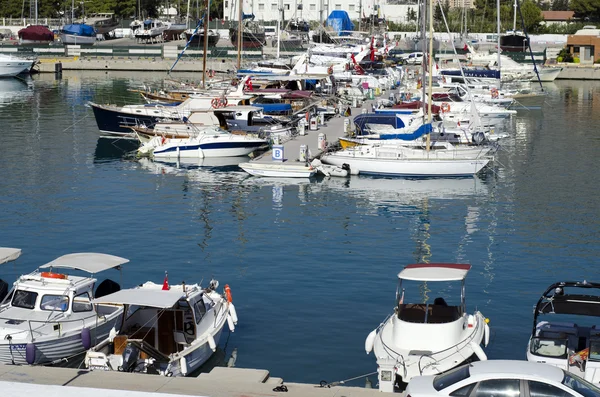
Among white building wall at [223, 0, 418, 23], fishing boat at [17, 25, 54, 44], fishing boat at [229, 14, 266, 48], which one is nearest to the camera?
fishing boat at [229, 14, 266, 48]

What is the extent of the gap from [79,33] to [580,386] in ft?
447

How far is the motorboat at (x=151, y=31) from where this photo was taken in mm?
141625

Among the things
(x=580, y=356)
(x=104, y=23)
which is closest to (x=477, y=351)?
(x=580, y=356)

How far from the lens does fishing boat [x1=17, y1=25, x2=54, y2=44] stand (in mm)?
144000

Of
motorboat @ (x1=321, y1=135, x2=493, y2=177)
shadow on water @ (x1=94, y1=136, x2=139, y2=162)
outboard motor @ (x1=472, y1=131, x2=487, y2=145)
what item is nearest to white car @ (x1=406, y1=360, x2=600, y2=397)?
motorboat @ (x1=321, y1=135, x2=493, y2=177)

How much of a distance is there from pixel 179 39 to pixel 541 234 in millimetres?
112549

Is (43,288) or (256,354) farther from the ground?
(43,288)

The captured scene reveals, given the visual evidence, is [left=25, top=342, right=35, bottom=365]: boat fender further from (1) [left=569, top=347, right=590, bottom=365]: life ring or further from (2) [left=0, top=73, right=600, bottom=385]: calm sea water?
(1) [left=569, top=347, right=590, bottom=365]: life ring

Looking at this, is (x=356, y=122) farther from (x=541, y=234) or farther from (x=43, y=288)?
(x=43, y=288)

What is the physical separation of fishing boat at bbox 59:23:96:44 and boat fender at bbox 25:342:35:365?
124 m

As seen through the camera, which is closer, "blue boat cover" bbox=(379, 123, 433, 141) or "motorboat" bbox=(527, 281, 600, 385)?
"motorboat" bbox=(527, 281, 600, 385)

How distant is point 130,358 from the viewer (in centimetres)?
2122

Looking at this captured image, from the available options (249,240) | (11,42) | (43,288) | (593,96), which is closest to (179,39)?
(11,42)

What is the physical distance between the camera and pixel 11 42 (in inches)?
5655
